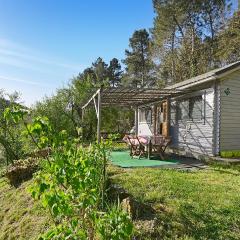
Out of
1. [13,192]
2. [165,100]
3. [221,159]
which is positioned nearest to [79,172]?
[13,192]

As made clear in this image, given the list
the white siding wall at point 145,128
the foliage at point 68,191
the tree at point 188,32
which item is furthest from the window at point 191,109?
the tree at point 188,32

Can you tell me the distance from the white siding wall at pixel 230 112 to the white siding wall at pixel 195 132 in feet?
1.32

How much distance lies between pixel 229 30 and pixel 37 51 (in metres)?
20.4

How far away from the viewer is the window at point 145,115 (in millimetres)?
19703

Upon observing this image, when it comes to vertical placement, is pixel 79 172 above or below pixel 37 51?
below

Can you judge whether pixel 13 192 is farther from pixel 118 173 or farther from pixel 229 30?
pixel 229 30

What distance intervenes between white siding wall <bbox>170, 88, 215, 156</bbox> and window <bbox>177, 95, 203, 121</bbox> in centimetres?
20

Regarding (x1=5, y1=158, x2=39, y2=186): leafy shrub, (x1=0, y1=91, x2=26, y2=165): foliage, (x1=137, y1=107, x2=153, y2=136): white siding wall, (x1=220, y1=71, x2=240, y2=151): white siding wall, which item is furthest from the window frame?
(x1=0, y1=91, x2=26, y2=165): foliage

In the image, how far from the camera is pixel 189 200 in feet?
19.9

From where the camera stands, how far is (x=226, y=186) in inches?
289

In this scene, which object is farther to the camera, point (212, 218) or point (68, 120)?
point (68, 120)

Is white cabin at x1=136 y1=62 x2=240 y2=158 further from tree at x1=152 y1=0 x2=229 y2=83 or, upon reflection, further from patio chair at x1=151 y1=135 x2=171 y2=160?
tree at x1=152 y1=0 x2=229 y2=83

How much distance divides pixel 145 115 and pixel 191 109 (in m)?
7.08

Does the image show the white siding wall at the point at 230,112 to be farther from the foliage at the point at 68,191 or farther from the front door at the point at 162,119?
the foliage at the point at 68,191
